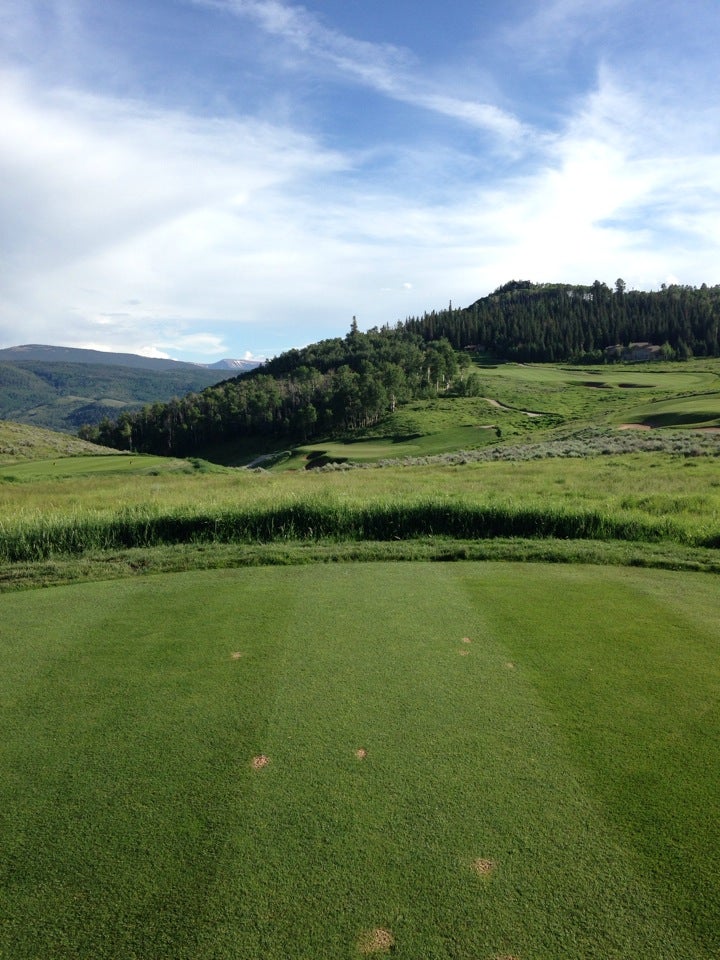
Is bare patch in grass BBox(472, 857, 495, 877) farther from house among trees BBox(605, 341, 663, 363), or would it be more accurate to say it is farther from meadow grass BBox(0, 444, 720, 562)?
house among trees BBox(605, 341, 663, 363)

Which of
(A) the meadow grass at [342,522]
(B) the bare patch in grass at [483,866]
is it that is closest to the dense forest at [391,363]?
(A) the meadow grass at [342,522]

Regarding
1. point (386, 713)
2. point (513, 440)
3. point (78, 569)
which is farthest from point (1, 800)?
point (513, 440)

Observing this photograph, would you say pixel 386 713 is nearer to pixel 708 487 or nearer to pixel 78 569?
pixel 78 569

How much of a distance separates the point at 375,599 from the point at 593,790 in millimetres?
4599

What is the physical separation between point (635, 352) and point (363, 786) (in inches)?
5487

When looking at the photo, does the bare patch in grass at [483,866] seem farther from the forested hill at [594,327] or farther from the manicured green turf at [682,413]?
the forested hill at [594,327]

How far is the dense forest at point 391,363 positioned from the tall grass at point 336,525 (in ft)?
251

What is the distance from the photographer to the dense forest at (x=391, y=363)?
9662 cm

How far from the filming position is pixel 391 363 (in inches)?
4200

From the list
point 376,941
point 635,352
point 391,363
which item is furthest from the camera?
point 635,352

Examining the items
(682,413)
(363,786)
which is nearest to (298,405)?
(682,413)

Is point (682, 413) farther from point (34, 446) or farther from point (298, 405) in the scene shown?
point (298, 405)

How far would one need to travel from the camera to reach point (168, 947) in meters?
3.18

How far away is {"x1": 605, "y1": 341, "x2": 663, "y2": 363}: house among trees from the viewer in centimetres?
12542
